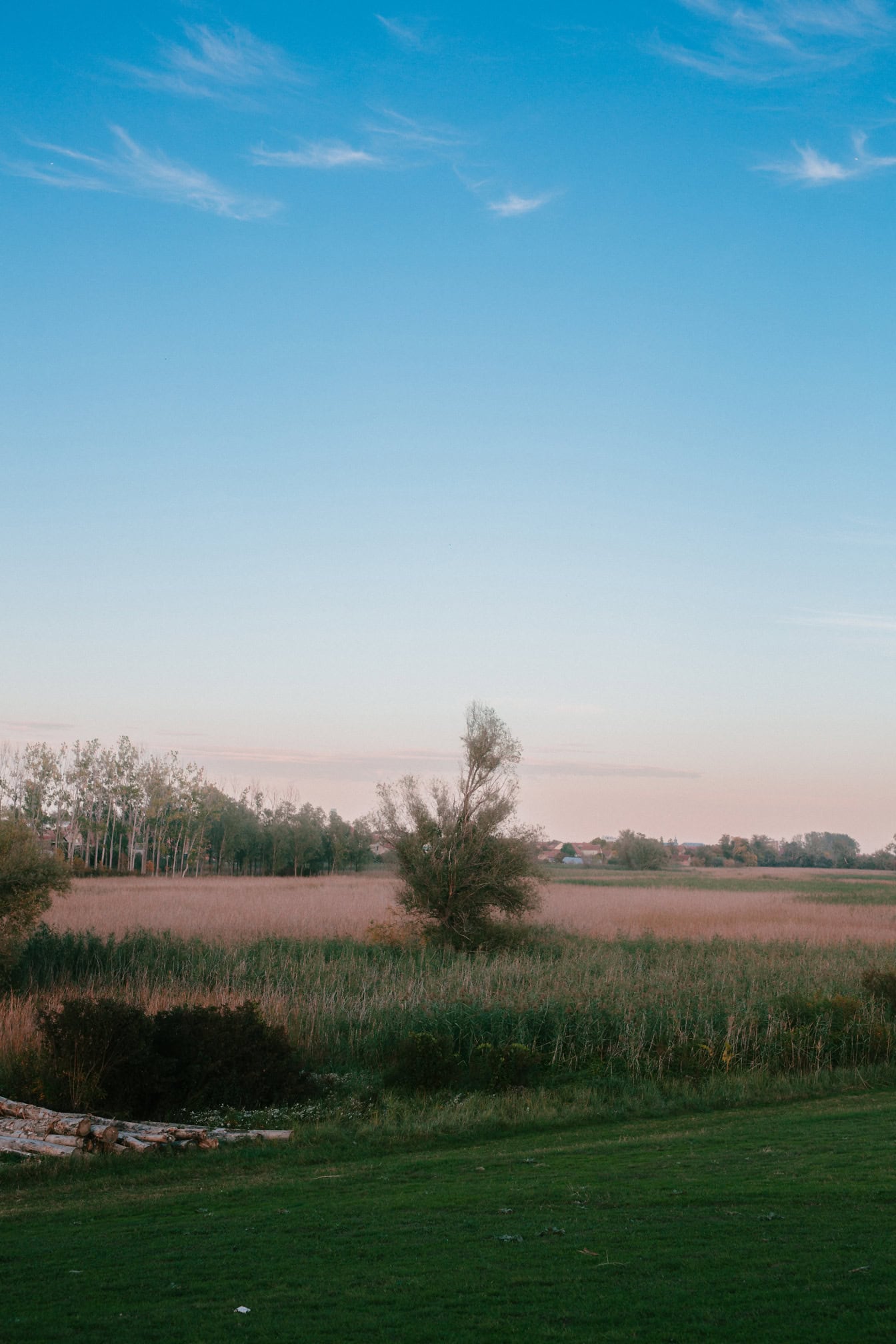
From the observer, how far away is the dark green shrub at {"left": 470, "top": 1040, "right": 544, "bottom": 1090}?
12328mm

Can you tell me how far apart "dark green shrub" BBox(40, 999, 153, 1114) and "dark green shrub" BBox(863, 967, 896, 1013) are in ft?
38.5

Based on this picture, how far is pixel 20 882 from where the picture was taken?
16.9 m

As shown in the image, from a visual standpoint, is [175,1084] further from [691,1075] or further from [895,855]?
[895,855]

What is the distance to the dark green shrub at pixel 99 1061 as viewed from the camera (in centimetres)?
1091

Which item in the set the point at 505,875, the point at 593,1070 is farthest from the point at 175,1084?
the point at 505,875

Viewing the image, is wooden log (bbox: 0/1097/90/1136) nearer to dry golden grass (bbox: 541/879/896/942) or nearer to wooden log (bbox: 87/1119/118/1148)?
wooden log (bbox: 87/1119/118/1148)

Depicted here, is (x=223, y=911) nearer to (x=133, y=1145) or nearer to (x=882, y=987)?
(x=882, y=987)

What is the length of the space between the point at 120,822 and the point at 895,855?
108m

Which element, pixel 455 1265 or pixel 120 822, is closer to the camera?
pixel 455 1265

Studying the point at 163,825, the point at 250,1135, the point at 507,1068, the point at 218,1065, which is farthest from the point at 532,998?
the point at 163,825

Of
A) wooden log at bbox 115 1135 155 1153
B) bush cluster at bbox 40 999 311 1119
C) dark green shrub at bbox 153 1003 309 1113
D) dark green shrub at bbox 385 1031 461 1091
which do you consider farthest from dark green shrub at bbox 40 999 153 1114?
dark green shrub at bbox 385 1031 461 1091

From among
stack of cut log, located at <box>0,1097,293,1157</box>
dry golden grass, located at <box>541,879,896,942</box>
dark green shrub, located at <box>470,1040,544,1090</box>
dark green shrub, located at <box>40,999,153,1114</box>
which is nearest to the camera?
stack of cut log, located at <box>0,1097,293,1157</box>

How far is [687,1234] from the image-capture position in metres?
5.48

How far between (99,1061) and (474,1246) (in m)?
6.98
